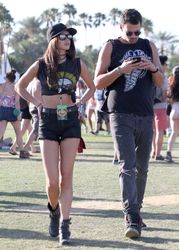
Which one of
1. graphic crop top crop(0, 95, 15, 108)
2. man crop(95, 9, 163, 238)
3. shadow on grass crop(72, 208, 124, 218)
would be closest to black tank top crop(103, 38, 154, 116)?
man crop(95, 9, 163, 238)

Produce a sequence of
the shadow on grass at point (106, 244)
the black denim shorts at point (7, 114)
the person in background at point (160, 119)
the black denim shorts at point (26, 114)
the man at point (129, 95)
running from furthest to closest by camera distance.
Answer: the black denim shorts at point (26, 114)
the black denim shorts at point (7, 114)
the person in background at point (160, 119)
the man at point (129, 95)
the shadow on grass at point (106, 244)

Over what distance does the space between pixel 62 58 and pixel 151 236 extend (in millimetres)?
1938

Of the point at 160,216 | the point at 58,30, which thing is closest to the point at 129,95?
the point at 58,30

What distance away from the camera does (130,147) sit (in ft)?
21.6

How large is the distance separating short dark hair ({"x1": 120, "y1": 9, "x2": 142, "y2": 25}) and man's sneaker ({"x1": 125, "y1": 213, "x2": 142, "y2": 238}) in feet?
6.13

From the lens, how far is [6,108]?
14273 mm

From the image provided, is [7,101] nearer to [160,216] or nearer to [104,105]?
[160,216]

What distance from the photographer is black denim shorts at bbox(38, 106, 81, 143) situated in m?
6.32

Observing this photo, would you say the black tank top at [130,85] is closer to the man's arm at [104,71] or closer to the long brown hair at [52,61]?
the man's arm at [104,71]

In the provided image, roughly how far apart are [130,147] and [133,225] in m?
0.75

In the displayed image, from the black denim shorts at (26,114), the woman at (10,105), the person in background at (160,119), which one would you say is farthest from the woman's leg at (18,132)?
the person in background at (160,119)

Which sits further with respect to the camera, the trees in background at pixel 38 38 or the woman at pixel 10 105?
the trees in background at pixel 38 38

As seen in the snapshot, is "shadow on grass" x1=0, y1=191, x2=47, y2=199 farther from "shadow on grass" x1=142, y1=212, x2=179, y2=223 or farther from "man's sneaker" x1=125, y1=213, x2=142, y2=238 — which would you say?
"man's sneaker" x1=125, y1=213, x2=142, y2=238

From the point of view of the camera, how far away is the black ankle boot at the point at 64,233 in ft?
20.5
